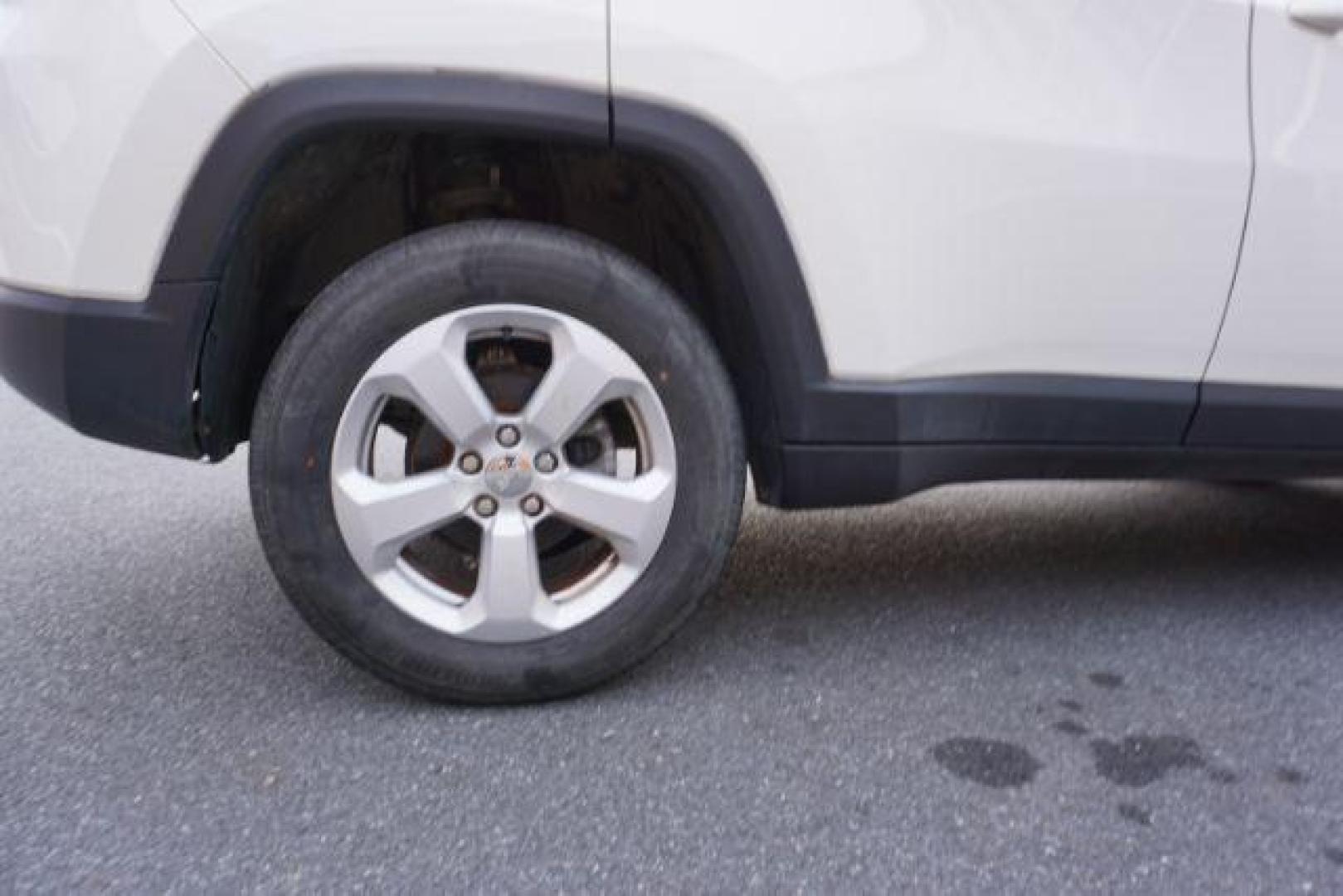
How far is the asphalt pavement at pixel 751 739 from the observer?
168cm

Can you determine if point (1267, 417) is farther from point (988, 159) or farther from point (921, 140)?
point (921, 140)

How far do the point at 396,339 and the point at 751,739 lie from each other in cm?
88

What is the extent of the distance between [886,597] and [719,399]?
0.86 metres

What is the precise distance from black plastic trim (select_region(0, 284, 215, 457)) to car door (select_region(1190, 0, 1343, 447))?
1.84 metres

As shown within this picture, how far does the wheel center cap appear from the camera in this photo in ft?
6.73

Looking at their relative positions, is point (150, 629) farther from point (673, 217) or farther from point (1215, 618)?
point (1215, 618)

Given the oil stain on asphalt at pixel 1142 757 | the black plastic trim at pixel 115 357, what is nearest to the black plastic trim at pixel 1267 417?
the oil stain on asphalt at pixel 1142 757

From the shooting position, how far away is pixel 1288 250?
2.26 metres

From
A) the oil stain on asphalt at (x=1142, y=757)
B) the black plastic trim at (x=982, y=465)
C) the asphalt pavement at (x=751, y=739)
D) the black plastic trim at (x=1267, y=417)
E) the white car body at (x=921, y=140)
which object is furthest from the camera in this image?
the black plastic trim at (x=1267, y=417)

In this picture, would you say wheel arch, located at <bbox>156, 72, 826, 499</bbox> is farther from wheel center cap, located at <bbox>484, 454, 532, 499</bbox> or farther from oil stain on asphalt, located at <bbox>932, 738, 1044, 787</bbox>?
oil stain on asphalt, located at <bbox>932, 738, 1044, 787</bbox>

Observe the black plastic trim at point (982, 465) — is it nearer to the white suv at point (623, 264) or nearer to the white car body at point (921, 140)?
the white suv at point (623, 264)

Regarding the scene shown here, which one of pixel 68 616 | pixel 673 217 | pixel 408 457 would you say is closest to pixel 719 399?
A: pixel 673 217

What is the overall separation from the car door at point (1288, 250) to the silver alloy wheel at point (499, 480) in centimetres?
113

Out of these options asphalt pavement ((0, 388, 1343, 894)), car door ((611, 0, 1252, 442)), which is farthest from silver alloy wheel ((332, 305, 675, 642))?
car door ((611, 0, 1252, 442))
